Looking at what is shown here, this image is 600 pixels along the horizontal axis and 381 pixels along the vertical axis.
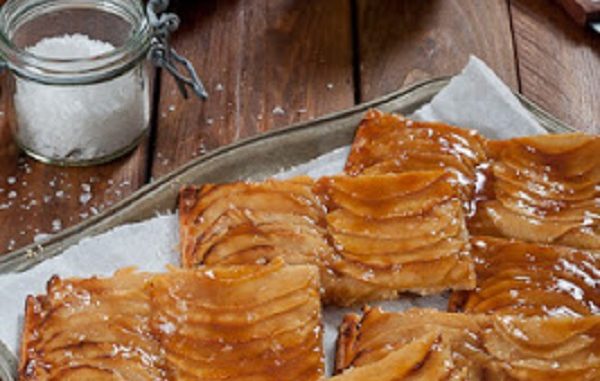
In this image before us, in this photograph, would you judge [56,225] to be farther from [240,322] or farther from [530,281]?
[530,281]

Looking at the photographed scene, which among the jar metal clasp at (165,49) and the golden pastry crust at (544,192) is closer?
the golden pastry crust at (544,192)

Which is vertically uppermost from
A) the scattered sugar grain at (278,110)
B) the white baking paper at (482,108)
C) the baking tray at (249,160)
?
the scattered sugar grain at (278,110)

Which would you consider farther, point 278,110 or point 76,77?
point 278,110

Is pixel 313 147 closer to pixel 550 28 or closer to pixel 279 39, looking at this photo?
pixel 279 39

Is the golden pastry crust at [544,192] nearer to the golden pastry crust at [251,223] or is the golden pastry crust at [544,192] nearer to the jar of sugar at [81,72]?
the golden pastry crust at [251,223]

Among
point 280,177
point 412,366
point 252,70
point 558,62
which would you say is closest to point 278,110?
point 252,70

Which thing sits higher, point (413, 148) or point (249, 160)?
point (249, 160)

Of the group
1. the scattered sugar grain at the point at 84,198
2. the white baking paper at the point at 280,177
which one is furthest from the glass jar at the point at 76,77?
the white baking paper at the point at 280,177

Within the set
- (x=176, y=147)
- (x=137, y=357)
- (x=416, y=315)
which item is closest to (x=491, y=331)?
(x=416, y=315)
